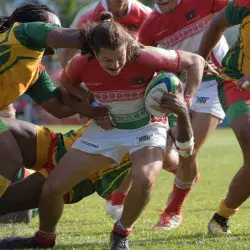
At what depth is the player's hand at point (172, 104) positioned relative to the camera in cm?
536

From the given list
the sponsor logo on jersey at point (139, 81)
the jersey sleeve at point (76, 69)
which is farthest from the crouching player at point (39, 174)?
the sponsor logo on jersey at point (139, 81)

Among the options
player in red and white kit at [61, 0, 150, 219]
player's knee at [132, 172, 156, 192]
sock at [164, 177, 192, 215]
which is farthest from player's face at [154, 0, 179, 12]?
player's knee at [132, 172, 156, 192]

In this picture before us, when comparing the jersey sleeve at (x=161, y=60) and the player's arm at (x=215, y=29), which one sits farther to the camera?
the player's arm at (x=215, y=29)

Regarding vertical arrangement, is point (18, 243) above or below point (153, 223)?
above

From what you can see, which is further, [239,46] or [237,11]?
[239,46]

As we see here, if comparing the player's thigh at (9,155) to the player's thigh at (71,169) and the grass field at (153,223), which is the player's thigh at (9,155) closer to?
the player's thigh at (71,169)

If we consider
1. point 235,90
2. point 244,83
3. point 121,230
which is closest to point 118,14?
point 235,90

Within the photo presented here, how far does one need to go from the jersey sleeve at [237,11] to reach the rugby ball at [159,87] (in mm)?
942

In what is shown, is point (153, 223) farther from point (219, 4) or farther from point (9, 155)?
point (9, 155)

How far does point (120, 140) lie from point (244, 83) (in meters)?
0.95

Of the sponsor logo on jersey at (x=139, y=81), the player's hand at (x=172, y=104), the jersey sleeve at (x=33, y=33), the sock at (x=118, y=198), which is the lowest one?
the sock at (x=118, y=198)

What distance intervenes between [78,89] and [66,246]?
112 centimetres

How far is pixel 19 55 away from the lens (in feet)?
18.0

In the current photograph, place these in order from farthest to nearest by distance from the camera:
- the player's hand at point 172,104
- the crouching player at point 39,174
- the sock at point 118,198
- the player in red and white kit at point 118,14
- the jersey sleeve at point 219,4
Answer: the player in red and white kit at point 118,14
the sock at point 118,198
the jersey sleeve at point 219,4
the crouching player at point 39,174
the player's hand at point 172,104
